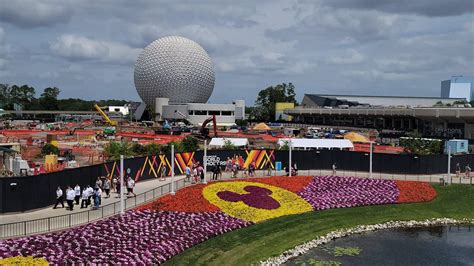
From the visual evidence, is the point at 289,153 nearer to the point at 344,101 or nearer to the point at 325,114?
the point at 325,114

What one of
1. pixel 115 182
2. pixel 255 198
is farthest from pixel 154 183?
pixel 255 198

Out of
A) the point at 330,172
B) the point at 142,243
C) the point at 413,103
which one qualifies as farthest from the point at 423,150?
the point at 413,103

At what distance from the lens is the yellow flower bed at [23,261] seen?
19250 millimetres

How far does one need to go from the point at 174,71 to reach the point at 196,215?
10944 centimetres

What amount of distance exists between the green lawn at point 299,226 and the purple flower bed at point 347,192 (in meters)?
1.03

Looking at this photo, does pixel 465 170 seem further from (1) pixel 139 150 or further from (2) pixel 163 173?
(1) pixel 139 150

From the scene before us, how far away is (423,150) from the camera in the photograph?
6162cm

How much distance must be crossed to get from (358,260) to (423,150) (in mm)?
40729

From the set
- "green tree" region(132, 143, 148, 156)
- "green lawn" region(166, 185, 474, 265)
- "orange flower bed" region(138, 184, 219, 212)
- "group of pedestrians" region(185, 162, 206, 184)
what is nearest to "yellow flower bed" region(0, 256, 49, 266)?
"green lawn" region(166, 185, 474, 265)

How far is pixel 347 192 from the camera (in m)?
38.2

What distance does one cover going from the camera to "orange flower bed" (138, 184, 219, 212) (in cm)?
2950

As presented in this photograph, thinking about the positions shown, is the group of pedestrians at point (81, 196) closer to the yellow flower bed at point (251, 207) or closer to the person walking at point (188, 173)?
the yellow flower bed at point (251, 207)

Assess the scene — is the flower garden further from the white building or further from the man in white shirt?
the white building

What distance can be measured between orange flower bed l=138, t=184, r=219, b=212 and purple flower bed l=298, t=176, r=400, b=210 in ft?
26.1
